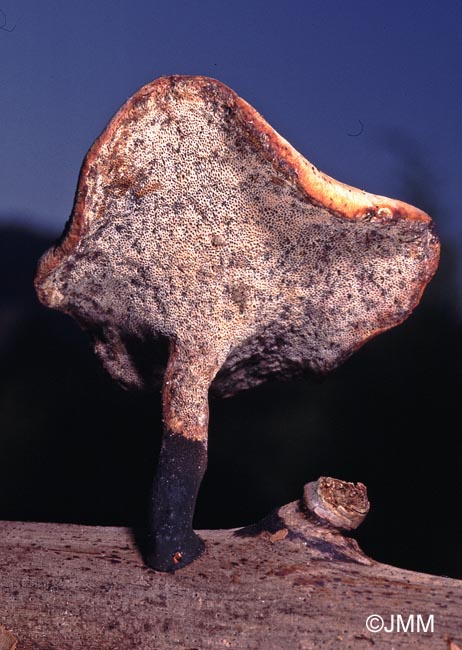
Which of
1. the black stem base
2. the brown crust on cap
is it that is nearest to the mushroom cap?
the brown crust on cap

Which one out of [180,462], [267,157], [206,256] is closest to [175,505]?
[180,462]

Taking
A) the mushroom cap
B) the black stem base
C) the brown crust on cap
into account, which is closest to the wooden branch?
the black stem base

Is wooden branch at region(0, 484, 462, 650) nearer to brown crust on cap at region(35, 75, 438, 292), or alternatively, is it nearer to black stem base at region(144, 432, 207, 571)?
black stem base at region(144, 432, 207, 571)

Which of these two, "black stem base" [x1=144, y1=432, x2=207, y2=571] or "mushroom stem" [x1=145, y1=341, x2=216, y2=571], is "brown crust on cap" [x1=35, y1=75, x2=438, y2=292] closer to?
"mushroom stem" [x1=145, y1=341, x2=216, y2=571]

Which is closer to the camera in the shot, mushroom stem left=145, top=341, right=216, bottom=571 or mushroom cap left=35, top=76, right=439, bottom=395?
mushroom cap left=35, top=76, right=439, bottom=395

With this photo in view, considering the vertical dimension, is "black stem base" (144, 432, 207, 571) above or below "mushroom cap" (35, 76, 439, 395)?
below

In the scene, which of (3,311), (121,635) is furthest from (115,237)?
(3,311)

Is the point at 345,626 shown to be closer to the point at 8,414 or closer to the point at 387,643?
the point at 387,643
